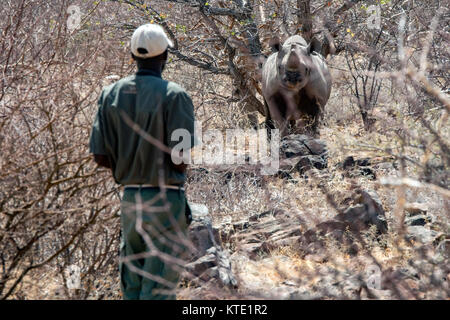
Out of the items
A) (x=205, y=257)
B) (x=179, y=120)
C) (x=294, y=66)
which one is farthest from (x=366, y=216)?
(x=294, y=66)

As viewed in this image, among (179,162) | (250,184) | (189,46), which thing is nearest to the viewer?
(179,162)

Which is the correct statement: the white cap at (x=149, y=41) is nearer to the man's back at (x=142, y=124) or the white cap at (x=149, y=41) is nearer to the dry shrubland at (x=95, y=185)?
the man's back at (x=142, y=124)

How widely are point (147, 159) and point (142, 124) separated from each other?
208 millimetres

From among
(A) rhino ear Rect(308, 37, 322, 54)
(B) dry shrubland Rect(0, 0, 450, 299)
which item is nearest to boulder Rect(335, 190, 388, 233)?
(B) dry shrubland Rect(0, 0, 450, 299)

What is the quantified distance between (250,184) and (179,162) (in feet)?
12.2

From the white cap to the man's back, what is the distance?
12 cm

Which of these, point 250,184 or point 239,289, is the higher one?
point 250,184

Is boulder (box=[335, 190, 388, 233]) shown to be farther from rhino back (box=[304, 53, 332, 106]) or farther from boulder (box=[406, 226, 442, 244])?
rhino back (box=[304, 53, 332, 106])

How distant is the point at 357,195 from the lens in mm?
6520

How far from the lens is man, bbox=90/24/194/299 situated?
3764 mm

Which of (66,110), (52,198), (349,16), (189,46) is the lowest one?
(52,198)

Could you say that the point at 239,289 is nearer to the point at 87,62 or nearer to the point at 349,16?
the point at 87,62

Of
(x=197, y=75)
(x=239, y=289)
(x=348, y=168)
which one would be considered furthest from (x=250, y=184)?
(x=197, y=75)

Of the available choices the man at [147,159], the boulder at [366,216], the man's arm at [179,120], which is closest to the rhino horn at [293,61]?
the boulder at [366,216]
